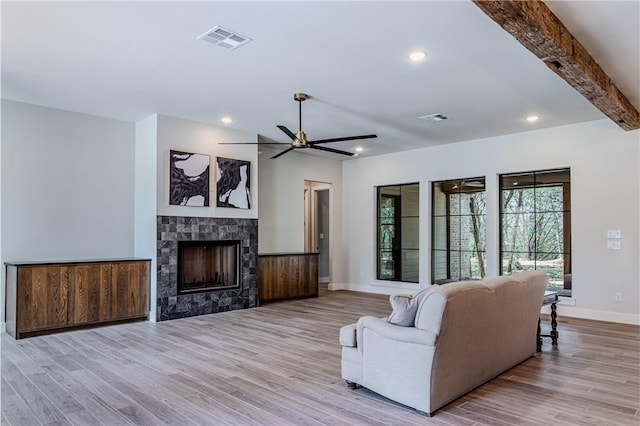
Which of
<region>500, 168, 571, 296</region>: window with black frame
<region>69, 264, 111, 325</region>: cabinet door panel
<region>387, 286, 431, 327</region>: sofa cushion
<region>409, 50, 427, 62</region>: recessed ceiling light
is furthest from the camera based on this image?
<region>500, 168, 571, 296</region>: window with black frame

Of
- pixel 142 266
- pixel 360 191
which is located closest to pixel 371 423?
pixel 142 266

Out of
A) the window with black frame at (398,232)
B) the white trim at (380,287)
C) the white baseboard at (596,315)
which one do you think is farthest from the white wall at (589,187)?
the white trim at (380,287)

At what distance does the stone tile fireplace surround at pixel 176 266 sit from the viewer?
20.4ft

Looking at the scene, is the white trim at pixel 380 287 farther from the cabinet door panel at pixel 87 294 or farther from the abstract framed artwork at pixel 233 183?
the cabinet door panel at pixel 87 294

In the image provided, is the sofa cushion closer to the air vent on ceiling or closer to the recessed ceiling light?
the recessed ceiling light

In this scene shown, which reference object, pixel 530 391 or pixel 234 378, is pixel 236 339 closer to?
pixel 234 378

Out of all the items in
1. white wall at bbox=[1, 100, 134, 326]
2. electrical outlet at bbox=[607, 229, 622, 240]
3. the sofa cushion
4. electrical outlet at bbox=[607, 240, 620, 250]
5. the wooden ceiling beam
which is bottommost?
the sofa cushion

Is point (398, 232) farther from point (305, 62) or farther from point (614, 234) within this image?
point (305, 62)

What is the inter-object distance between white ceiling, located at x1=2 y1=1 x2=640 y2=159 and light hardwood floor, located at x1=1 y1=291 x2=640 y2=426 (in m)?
2.88

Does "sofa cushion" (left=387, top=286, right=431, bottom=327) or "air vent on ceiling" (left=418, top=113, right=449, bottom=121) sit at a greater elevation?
"air vent on ceiling" (left=418, top=113, right=449, bottom=121)

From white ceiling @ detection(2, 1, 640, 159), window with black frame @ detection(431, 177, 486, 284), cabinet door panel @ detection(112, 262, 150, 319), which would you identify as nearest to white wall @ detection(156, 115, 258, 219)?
white ceiling @ detection(2, 1, 640, 159)

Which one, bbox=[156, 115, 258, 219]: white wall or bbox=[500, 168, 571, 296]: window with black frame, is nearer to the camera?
bbox=[156, 115, 258, 219]: white wall

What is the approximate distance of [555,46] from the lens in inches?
130

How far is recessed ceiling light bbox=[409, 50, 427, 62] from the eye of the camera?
13.4 ft
